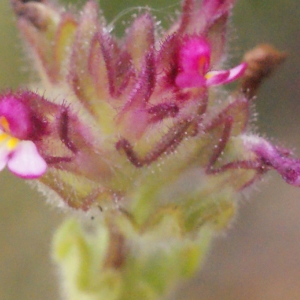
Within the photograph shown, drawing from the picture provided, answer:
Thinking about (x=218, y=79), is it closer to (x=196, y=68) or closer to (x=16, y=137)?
(x=196, y=68)

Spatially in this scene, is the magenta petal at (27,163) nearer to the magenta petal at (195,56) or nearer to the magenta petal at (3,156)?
the magenta petal at (3,156)

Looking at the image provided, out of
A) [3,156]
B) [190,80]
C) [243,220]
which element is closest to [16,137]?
[3,156]

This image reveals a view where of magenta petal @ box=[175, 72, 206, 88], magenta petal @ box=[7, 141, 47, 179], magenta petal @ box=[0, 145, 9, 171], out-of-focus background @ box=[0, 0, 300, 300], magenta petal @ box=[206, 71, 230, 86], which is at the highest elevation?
magenta petal @ box=[206, 71, 230, 86]

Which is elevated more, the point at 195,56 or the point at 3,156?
the point at 195,56

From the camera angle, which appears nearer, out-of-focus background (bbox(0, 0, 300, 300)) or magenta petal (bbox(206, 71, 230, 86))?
magenta petal (bbox(206, 71, 230, 86))

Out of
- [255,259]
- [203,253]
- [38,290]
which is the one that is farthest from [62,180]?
[255,259]

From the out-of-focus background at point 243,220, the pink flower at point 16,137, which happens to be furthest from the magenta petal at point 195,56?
the out-of-focus background at point 243,220

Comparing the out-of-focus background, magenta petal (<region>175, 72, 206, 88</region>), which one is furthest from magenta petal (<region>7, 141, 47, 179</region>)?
the out-of-focus background

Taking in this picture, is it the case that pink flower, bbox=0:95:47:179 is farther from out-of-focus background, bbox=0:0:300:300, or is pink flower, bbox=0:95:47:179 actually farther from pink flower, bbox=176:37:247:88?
out-of-focus background, bbox=0:0:300:300
